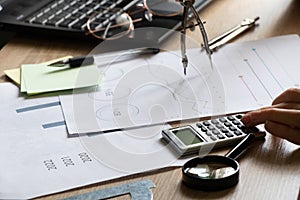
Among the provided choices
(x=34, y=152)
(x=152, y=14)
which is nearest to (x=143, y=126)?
(x=34, y=152)

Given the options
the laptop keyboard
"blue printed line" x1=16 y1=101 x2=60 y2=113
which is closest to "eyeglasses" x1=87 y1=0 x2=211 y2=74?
the laptop keyboard

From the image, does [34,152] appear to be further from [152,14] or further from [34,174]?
[152,14]

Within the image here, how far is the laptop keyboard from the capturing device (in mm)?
1381

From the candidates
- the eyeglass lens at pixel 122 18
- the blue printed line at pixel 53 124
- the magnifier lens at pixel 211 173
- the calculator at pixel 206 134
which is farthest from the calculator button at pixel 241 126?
the eyeglass lens at pixel 122 18

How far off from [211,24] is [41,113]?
0.49 m

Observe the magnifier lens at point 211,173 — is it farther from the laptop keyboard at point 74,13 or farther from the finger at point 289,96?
the laptop keyboard at point 74,13

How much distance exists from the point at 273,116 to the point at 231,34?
1.30 feet

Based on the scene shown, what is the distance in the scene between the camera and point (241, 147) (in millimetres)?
988

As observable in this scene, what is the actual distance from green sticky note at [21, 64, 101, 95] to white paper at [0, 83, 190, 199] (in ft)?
0.26

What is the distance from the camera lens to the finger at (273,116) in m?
1.01

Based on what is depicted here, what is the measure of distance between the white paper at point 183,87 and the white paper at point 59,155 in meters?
0.03

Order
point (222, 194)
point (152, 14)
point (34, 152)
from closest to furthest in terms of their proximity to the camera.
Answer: point (222, 194) → point (34, 152) → point (152, 14)

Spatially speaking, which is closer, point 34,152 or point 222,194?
point 222,194

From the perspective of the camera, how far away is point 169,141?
1.01 meters
